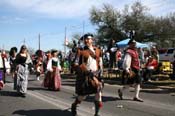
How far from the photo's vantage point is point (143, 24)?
67.4 metres

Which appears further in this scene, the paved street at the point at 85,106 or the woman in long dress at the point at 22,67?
the woman in long dress at the point at 22,67

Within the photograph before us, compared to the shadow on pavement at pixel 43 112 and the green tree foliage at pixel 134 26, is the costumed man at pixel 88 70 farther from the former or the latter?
the green tree foliage at pixel 134 26

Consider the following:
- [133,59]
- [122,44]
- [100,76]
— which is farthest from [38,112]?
[122,44]

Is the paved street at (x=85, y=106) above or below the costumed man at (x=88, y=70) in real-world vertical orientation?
below

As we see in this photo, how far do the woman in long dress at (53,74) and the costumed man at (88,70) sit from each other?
26.3ft

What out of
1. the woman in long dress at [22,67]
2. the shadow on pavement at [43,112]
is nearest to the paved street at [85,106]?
the shadow on pavement at [43,112]

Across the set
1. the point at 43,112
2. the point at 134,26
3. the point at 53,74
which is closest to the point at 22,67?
the point at 53,74

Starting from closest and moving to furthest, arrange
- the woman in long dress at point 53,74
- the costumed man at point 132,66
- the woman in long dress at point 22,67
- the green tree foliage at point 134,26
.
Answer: the costumed man at point 132,66, the woman in long dress at point 22,67, the woman in long dress at point 53,74, the green tree foliage at point 134,26

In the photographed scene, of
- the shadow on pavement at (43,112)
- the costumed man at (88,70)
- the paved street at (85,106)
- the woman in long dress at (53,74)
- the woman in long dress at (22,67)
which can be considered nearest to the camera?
the costumed man at (88,70)

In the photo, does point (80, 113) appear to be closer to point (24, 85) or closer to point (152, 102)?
point (152, 102)

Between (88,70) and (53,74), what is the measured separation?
8.49 metres

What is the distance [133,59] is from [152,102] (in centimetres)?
144

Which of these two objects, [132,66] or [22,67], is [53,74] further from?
[132,66]

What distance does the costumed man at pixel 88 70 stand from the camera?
9742mm
